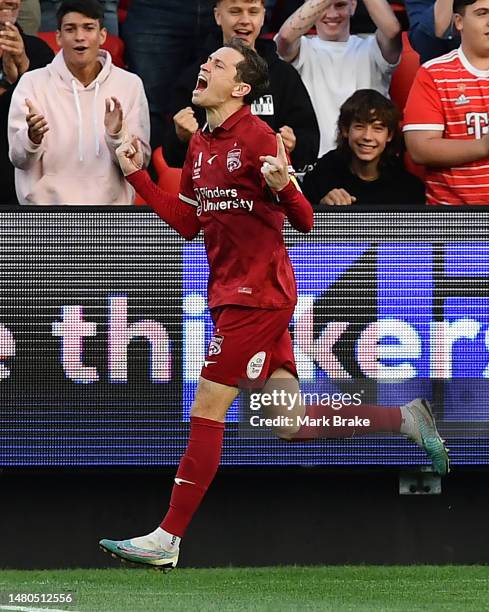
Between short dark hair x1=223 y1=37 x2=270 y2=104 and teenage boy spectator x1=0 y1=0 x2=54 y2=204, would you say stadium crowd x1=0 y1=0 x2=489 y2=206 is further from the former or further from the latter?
short dark hair x1=223 y1=37 x2=270 y2=104

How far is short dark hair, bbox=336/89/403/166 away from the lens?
811 cm

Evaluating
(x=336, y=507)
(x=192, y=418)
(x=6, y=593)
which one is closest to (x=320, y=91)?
(x=336, y=507)

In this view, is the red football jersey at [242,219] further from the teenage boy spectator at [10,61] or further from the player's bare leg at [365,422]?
the teenage boy spectator at [10,61]

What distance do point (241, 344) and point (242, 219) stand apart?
53cm

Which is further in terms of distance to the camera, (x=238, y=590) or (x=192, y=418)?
(x=238, y=590)

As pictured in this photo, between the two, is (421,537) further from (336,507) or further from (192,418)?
(192,418)

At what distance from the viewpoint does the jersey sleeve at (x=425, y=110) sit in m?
7.82

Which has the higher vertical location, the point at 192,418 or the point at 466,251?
the point at 466,251

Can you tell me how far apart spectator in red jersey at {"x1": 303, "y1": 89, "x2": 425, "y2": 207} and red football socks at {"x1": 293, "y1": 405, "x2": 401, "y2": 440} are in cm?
133

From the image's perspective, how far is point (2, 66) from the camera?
28.8ft

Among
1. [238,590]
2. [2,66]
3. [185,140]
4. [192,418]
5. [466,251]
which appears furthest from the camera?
[2,66]

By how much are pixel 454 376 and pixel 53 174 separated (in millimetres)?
2369

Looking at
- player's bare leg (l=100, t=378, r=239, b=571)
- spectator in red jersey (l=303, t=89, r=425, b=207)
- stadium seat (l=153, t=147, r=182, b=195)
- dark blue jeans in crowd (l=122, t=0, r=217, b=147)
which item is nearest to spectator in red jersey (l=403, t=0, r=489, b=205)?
spectator in red jersey (l=303, t=89, r=425, b=207)

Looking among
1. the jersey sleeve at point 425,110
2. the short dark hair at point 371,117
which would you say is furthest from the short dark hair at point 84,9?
the jersey sleeve at point 425,110
